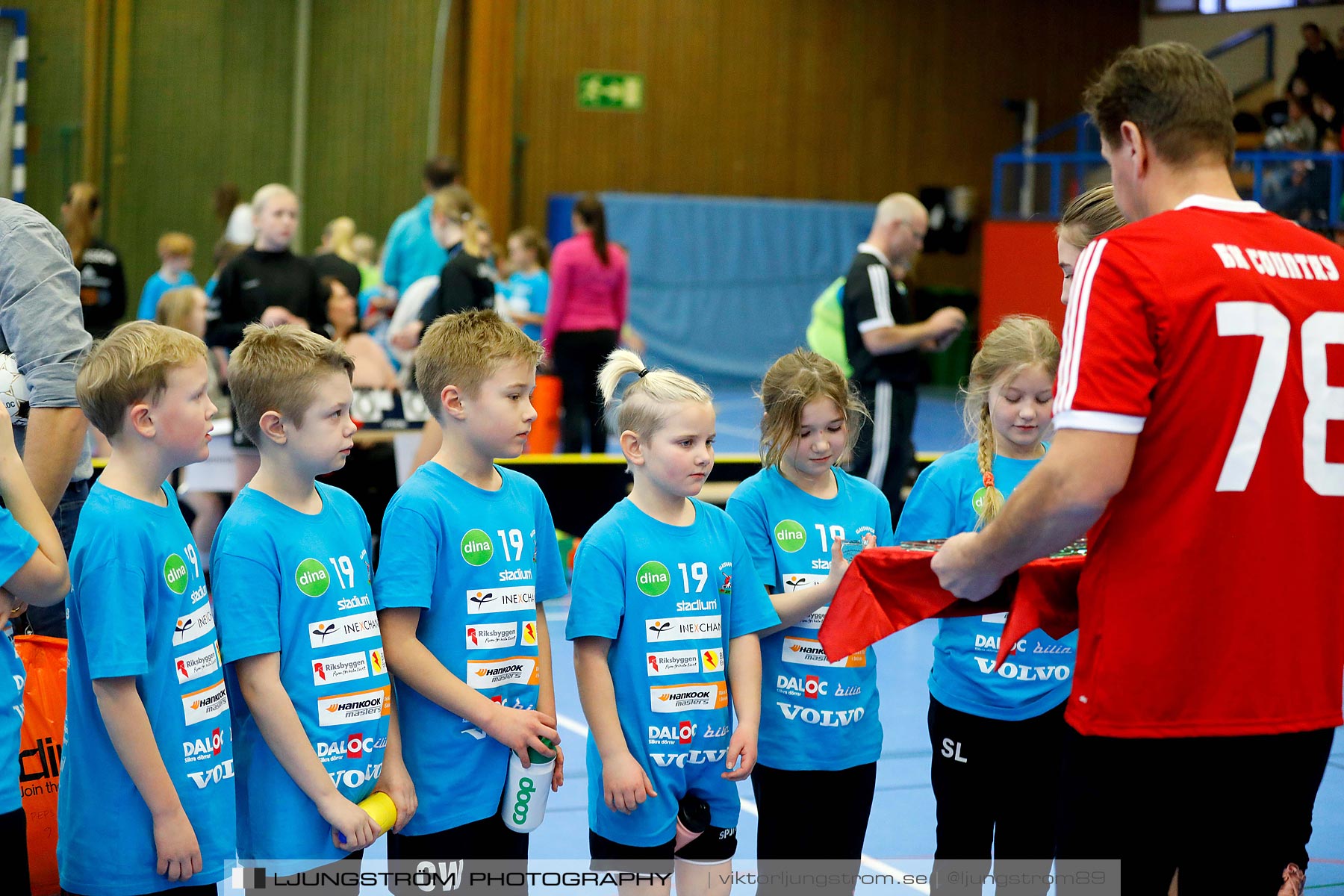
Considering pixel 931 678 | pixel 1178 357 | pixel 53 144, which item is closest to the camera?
pixel 1178 357

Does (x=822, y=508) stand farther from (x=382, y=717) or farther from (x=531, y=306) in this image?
(x=531, y=306)

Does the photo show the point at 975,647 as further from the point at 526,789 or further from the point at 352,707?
the point at 352,707

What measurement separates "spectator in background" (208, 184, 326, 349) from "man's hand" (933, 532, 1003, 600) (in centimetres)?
471

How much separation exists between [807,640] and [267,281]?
167 inches

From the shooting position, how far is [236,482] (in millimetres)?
6203

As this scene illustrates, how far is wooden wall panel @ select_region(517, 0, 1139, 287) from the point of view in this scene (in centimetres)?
1733

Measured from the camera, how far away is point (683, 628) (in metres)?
2.64

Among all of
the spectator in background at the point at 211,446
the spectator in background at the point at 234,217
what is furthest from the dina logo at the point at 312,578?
the spectator in background at the point at 234,217

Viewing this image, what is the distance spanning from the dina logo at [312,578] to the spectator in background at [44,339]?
706 millimetres

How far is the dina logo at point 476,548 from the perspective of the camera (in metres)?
2.53

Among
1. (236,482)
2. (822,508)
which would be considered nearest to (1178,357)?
(822,508)

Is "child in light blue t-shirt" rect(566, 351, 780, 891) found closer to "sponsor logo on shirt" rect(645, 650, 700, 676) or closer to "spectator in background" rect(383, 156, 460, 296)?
"sponsor logo on shirt" rect(645, 650, 700, 676)

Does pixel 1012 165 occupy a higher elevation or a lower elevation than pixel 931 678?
higher

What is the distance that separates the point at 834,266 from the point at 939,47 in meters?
4.27
